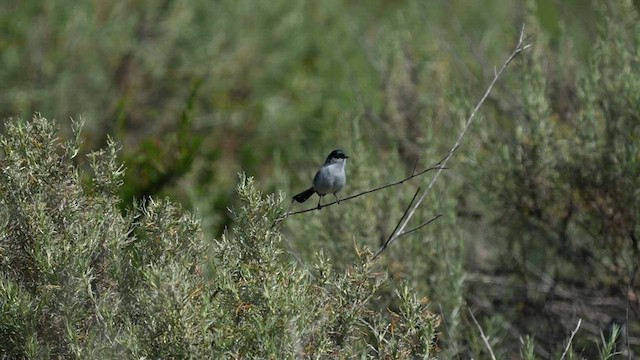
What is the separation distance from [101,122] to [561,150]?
485cm

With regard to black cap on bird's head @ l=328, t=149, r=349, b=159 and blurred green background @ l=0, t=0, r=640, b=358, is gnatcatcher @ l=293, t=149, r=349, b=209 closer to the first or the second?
black cap on bird's head @ l=328, t=149, r=349, b=159

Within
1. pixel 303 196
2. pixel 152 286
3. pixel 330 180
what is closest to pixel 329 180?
pixel 330 180

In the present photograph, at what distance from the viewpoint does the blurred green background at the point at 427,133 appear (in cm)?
532

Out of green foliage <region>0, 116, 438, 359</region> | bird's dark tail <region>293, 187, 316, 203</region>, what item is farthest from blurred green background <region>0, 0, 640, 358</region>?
bird's dark tail <region>293, 187, 316, 203</region>

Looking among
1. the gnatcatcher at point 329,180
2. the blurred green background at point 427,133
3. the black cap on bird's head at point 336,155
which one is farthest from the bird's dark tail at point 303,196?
the blurred green background at point 427,133

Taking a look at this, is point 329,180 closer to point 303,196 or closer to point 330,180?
point 330,180

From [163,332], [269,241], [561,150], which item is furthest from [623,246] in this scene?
[163,332]

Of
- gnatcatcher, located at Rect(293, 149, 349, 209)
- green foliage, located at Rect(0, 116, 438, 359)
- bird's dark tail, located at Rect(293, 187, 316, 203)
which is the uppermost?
gnatcatcher, located at Rect(293, 149, 349, 209)

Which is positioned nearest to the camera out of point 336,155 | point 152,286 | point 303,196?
point 152,286

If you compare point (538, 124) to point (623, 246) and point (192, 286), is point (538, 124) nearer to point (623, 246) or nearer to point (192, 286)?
point (623, 246)

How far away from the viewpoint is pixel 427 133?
19.1 feet

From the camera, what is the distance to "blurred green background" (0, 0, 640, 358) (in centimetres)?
532

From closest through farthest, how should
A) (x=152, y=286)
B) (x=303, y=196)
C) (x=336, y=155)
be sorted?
1. (x=152, y=286)
2. (x=303, y=196)
3. (x=336, y=155)

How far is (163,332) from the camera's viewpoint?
3.03 metres
